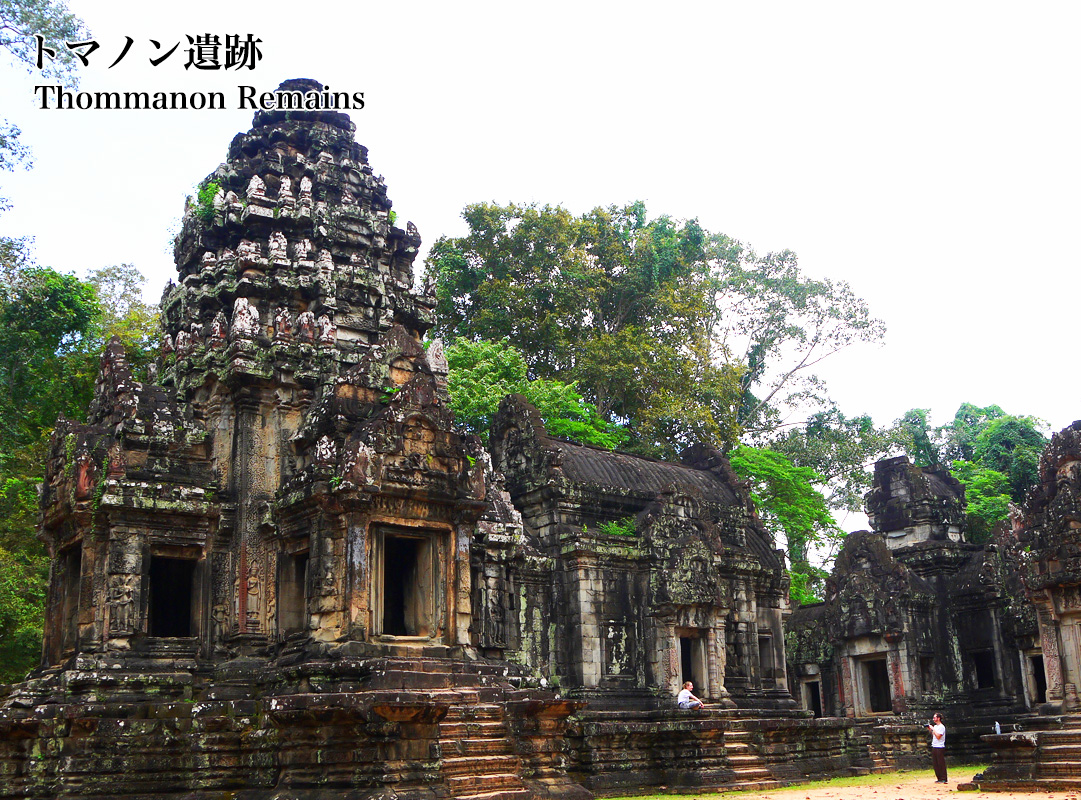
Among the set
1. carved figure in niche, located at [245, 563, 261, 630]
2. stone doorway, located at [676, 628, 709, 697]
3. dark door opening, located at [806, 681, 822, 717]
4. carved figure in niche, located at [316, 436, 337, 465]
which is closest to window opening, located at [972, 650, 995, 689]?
dark door opening, located at [806, 681, 822, 717]

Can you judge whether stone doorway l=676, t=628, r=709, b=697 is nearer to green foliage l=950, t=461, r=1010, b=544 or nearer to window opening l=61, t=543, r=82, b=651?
window opening l=61, t=543, r=82, b=651

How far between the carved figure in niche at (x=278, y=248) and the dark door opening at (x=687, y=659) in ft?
36.6

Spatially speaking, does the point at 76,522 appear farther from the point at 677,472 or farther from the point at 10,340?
the point at 677,472

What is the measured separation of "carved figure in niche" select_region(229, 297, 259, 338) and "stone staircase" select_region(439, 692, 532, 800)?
20.5ft

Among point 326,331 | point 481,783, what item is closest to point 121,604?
point 326,331

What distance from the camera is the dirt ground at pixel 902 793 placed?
14.7 metres

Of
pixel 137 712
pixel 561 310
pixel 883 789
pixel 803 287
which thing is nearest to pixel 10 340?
pixel 137 712

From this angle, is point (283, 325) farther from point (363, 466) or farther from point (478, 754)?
point (478, 754)

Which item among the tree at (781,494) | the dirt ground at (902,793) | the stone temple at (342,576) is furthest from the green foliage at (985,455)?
the dirt ground at (902,793)

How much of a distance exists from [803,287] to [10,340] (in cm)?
2798

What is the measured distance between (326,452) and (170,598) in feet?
12.8

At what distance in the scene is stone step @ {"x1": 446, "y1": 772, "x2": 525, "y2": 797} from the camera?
1208 centimetres

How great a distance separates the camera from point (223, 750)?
12602mm

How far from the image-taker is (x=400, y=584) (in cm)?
1496
